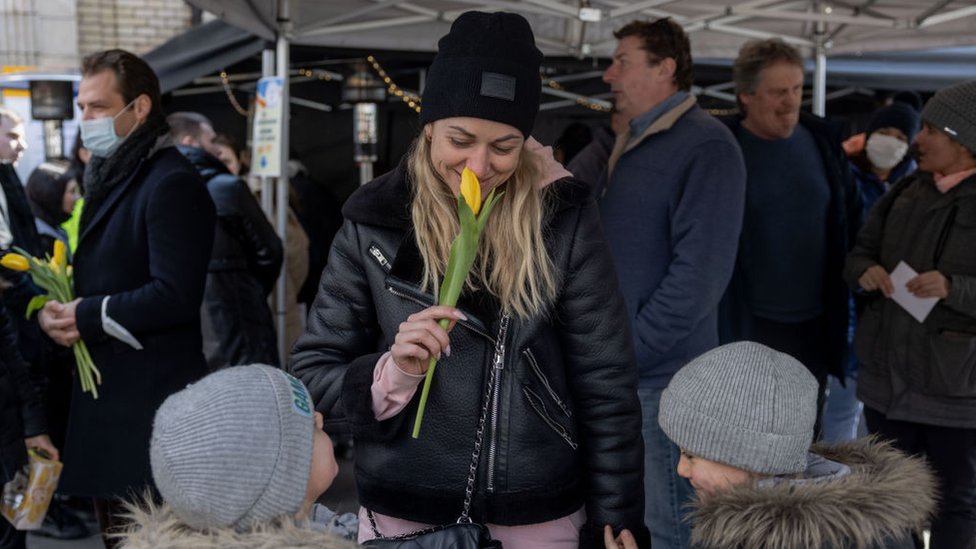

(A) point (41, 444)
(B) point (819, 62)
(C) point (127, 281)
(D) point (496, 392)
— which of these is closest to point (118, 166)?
(C) point (127, 281)

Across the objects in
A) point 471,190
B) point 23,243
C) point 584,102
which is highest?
point 471,190

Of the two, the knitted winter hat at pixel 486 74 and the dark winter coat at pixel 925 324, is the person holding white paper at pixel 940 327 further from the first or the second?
the knitted winter hat at pixel 486 74

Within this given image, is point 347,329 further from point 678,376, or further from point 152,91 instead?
point 152,91

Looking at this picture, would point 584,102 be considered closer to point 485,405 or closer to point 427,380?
point 485,405

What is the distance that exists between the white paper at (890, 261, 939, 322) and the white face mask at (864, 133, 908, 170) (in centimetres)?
219

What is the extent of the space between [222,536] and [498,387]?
62cm

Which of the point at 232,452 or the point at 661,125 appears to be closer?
the point at 232,452

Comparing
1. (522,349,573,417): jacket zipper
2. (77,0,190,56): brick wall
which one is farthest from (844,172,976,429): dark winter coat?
(77,0,190,56): brick wall

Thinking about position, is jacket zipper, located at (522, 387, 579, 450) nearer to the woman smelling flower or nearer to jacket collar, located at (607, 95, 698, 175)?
the woman smelling flower

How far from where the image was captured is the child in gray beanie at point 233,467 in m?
1.63

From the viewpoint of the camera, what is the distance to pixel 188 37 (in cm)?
653

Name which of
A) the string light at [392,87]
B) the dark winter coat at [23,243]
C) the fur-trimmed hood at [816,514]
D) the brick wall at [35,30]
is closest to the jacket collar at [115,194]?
the dark winter coat at [23,243]

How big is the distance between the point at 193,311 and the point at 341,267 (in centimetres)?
128

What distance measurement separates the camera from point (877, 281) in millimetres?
3756
